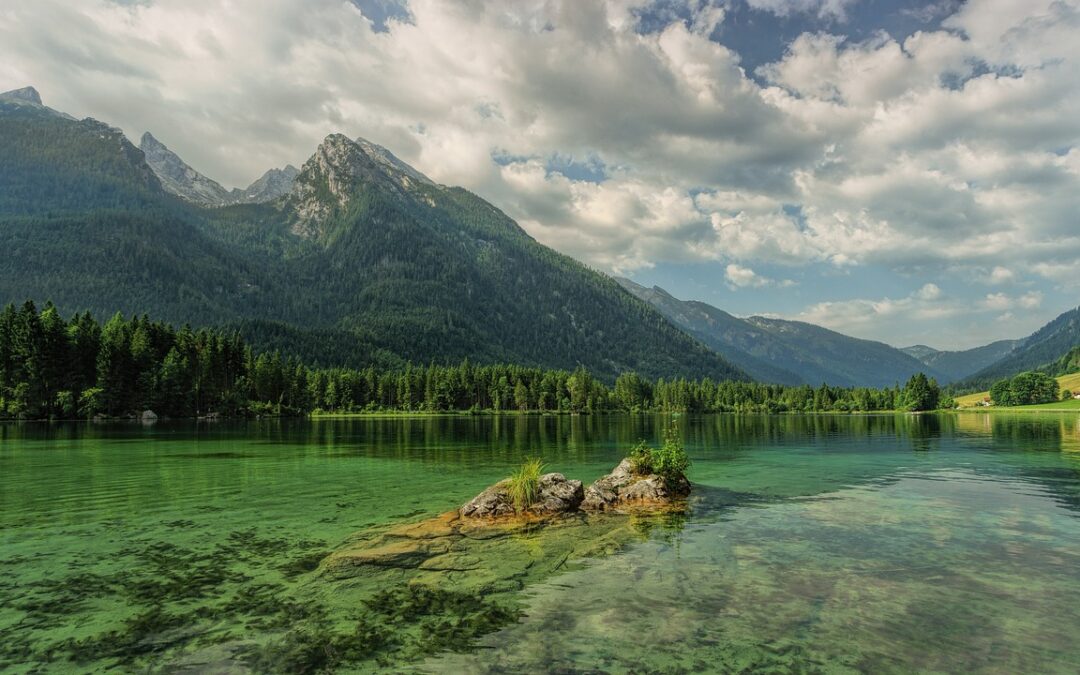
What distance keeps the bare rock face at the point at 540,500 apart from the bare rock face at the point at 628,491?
91 cm

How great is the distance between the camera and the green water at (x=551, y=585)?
39.9 feet

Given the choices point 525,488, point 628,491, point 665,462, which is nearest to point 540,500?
point 525,488

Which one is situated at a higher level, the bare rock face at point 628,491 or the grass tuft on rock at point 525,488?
the grass tuft on rock at point 525,488

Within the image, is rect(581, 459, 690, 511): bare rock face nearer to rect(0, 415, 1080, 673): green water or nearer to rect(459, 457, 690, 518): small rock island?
rect(459, 457, 690, 518): small rock island

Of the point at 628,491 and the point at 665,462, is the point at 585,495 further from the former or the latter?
the point at 665,462

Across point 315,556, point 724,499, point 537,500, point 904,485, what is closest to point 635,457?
point 724,499

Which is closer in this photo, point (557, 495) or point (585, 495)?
point (557, 495)

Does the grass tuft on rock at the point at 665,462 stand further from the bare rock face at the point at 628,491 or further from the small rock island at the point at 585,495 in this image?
the bare rock face at the point at 628,491

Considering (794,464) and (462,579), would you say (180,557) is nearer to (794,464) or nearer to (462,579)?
(462,579)

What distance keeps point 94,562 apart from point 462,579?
13698 mm

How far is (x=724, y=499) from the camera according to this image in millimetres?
34188

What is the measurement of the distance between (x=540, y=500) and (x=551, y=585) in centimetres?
1268

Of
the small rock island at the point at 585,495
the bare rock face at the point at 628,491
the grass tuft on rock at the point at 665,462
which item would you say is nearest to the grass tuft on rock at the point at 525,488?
the small rock island at the point at 585,495

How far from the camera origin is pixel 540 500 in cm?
2991
